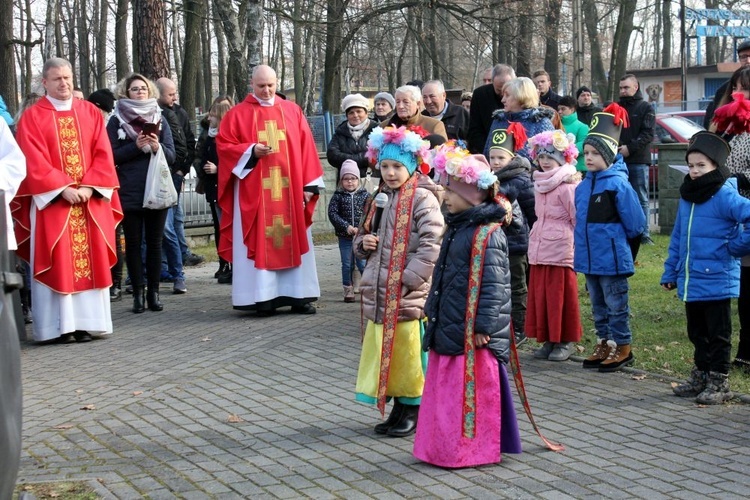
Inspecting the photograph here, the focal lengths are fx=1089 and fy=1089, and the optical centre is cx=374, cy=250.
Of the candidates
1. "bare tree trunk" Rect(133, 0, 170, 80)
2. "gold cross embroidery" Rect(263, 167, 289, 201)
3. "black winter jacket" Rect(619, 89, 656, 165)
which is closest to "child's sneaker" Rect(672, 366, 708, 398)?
"gold cross embroidery" Rect(263, 167, 289, 201)

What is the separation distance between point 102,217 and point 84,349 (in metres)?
1.22

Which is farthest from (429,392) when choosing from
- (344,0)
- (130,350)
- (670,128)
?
(344,0)

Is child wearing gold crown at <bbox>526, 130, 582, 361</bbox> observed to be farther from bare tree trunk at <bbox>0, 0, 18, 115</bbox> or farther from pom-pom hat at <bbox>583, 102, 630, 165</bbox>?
bare tree trunk at <bbox>0, 0, 18, 115</bbox>

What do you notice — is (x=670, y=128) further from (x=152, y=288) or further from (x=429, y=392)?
(x=429, y=392)

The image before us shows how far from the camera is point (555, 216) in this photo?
826cm

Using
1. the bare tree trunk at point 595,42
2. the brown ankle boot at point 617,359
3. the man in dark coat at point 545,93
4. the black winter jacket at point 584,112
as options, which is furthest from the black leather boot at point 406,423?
the bare tree trunk at point 595,42

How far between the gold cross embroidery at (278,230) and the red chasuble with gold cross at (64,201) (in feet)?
4.97

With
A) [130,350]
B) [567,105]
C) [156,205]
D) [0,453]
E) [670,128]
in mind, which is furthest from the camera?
[670,128]

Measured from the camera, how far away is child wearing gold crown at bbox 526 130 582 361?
8.13 meters

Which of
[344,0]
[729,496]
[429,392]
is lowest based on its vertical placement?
[729,496]

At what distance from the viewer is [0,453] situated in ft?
10.5

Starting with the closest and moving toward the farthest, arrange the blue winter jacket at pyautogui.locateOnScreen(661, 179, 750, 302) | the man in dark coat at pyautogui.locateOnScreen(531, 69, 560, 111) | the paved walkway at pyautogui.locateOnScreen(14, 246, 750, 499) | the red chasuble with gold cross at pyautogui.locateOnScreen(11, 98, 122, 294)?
the paved walkway at pyautogui.locateOnScreen(14, 246, 750, 499)
the blue winter jacket at pyautogui.locateOnScreen(661, 179, 750, 302)
the red chasuble with gold cross at pyautogui.locateOnScreen(11, 98, 122, 294)
the man in dark coat at pyautogui.locateOnScreen(531, 69, 560, 111)

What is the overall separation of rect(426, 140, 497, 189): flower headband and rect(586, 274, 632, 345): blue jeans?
2.41 meters

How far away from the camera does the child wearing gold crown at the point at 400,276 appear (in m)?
6.15
